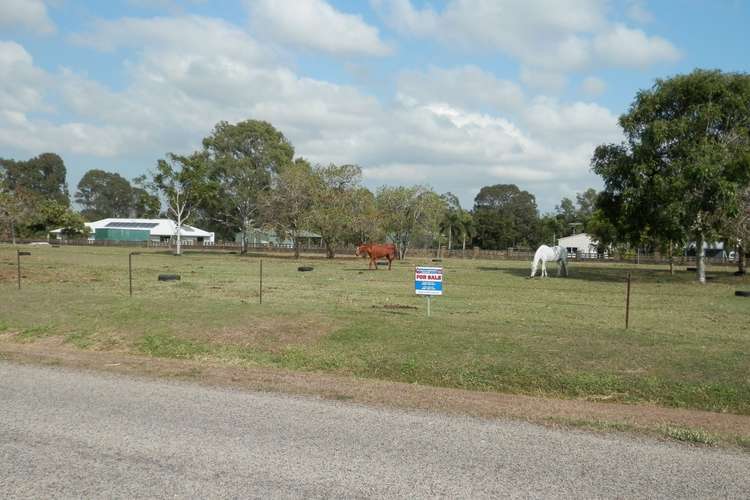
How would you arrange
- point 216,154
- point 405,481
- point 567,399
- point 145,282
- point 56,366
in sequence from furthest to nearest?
point 216,154
point 145,282
point 56,366
point 567,399
point 405,481

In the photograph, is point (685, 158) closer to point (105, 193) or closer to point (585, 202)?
point (585, 202)

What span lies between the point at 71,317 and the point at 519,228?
109 metres

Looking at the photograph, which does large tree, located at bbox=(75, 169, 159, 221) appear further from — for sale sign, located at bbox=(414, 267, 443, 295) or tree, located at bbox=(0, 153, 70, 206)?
for sale sign, located at bbox=(414, 267, 443, 295)

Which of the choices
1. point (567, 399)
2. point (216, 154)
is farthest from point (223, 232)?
point (567, 399)

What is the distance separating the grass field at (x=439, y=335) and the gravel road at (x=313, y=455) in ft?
8.89

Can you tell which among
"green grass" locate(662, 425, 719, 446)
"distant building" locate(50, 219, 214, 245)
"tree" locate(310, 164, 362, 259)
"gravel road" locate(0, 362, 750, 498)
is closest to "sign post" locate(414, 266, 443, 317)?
"gravel road" locate(0, 362, 750, 498)

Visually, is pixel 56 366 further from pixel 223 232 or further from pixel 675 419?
pixel 223 232

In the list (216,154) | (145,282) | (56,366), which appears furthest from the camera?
(216,154)

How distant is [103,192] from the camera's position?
179375 mm

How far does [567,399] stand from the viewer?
8945 millimetres

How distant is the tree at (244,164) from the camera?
241ft

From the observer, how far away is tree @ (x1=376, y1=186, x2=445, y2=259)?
65.8m

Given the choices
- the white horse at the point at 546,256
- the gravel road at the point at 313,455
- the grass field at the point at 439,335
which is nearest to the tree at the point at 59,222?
the grass field at the point at 439,335

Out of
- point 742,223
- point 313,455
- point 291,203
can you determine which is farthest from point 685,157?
point 291,203
